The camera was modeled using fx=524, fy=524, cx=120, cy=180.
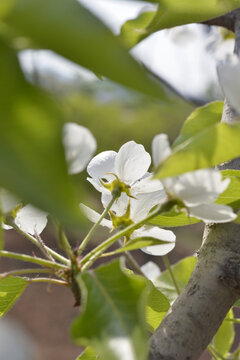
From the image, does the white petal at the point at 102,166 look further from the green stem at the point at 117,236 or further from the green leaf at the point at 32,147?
the green leaf at the point at 32,147

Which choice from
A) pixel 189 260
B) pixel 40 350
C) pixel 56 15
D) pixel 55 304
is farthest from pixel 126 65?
pixel 55 304

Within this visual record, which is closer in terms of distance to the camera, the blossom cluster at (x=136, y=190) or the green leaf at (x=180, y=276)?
the blossom cluster at (x=136, y=190)

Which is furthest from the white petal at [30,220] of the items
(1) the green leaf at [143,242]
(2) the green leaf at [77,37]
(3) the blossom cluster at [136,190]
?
(2) the green leaf at [77,37]

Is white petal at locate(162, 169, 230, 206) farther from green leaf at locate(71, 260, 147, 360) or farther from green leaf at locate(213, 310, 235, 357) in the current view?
green leaf at locate(213, 310, 235, 357)

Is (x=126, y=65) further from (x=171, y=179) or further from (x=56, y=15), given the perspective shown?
(x=171, y=179)

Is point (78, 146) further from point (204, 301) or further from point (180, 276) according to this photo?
point (180, 276)

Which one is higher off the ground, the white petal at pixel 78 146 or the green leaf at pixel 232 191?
the white petal at pixel 78 146

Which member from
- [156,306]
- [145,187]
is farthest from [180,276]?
[145,187]
